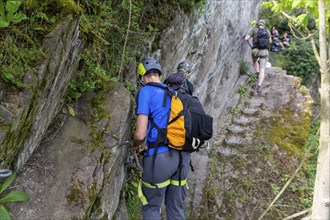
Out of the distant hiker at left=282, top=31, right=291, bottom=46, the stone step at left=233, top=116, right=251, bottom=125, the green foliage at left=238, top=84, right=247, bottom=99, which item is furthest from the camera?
the distant hiker at left=282, top=31, right=291, bottom=46

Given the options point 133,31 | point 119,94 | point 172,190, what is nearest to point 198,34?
point 133,31

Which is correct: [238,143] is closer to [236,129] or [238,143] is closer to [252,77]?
[236,129]

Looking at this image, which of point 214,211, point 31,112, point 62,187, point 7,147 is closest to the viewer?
point 7,147

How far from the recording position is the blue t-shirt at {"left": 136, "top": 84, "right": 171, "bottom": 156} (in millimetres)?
3719

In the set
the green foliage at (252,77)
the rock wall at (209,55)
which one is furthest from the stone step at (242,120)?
the green foliage at (252,77)

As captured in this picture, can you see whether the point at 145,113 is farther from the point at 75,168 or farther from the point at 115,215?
the point at 115,215

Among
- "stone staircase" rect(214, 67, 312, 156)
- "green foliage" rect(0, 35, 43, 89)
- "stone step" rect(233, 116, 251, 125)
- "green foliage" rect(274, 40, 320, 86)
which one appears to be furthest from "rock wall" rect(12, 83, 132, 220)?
"green foliage" rect(274, 40, 320, 86)

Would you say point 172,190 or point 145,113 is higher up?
point 145,113

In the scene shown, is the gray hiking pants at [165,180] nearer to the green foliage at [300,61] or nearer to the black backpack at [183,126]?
the black backpack at [183,126]

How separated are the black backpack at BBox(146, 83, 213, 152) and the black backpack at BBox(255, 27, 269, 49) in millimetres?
7329

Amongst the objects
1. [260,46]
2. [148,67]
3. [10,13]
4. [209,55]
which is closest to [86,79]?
[148,67]

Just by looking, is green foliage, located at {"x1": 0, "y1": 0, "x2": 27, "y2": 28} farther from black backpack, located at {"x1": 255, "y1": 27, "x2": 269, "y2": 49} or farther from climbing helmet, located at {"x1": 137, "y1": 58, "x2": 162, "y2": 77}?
black backpack, located at {"x1": 255, "y1": 27, "x2": 269, "y2": 49}

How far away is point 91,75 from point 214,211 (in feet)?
14.5

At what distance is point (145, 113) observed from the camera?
3.68 meters
